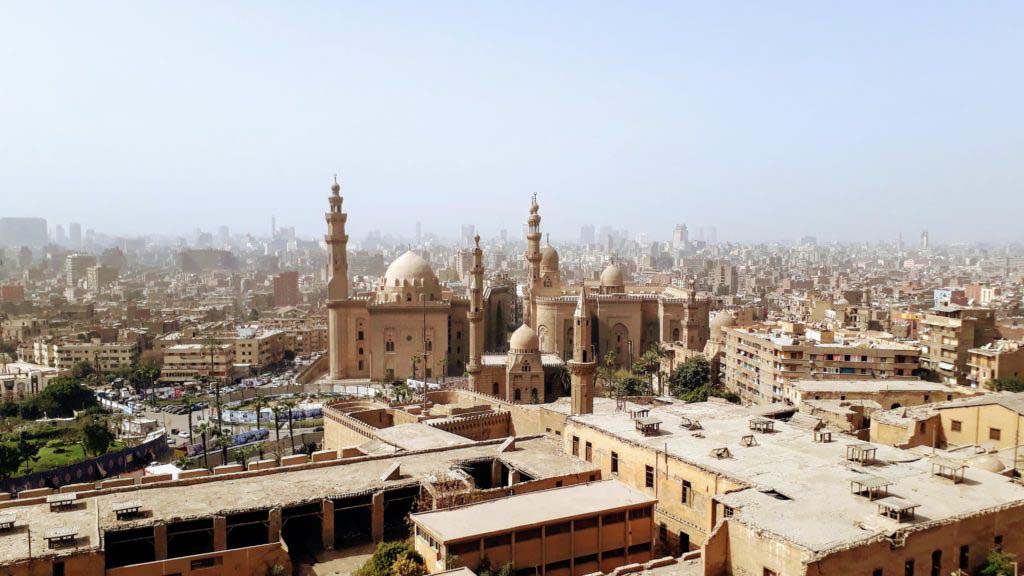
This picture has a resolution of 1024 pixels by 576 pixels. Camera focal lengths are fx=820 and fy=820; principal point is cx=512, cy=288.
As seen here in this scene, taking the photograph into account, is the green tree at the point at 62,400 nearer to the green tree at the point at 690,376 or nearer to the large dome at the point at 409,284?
the large dome at the point at 409,284

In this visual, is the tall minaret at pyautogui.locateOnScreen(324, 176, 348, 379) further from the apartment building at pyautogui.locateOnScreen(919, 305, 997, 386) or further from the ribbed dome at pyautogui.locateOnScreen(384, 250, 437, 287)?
the apartment building at pyautogui.locateOnScreen(919, 305, 997, 386)

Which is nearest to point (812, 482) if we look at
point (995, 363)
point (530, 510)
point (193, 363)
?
point (530, 510)

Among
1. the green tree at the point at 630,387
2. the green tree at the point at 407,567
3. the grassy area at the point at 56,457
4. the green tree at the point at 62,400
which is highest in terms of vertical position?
the green tree at the point at 407,567

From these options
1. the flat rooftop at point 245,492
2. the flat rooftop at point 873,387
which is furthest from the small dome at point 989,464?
the flat rooftop at point 873,387

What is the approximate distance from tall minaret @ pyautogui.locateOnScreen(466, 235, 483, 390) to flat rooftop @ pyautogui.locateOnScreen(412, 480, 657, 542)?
21.4 meters

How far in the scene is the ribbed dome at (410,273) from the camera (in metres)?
51.8

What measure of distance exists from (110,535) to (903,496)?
16.1m

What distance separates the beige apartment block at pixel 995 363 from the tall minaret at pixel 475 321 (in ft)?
77.5

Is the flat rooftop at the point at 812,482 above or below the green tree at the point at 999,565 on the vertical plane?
above

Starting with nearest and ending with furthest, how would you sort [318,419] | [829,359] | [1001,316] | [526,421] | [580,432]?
[580,432], [526,421], [829,359], [318,419], [1001,316]

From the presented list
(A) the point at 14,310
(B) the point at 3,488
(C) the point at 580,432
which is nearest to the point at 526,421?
(C) the point at 580,432

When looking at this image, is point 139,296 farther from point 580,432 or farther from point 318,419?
point 580,432

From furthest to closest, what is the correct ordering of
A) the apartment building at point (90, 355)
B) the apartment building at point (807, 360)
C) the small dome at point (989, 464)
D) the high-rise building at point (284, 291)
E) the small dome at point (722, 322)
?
the high-rise building at point (284, 291) < the apartment building at point (90, 355) < the small dome at point (722, 322) < the apartment building at point (807, 360) < the small dome at point (989, 464)

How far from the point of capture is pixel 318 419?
1759 inches
